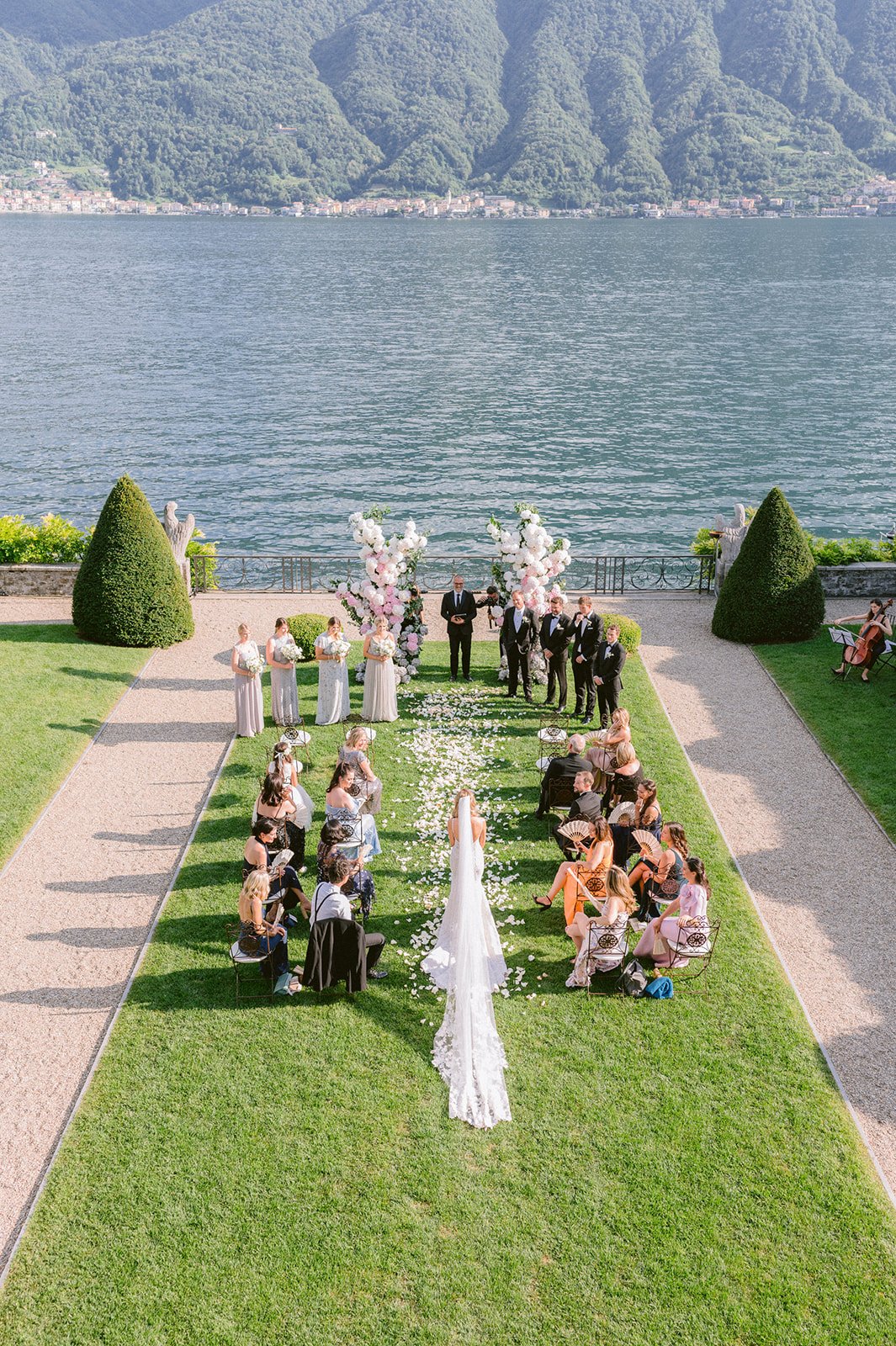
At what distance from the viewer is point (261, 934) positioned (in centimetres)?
1259

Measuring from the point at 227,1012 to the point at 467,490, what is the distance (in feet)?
127

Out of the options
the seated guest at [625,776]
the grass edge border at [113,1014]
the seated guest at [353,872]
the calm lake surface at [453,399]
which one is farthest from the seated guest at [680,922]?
the calm lake surface at [453,399]

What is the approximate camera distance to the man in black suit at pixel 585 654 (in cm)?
1977

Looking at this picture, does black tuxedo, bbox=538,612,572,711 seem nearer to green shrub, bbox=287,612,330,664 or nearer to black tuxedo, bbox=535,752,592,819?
black tuxedo, bbox=535,752,592,819

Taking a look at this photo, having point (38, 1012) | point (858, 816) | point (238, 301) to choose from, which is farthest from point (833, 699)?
point (238, 301)

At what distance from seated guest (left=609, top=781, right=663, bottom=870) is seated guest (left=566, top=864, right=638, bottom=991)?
1.50 meters

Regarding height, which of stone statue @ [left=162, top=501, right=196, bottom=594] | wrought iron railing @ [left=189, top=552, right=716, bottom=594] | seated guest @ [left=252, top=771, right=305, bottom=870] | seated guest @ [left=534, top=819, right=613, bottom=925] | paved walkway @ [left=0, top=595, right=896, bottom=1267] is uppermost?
stone statue @ [left=162, top=501, right=196, bottom=594]

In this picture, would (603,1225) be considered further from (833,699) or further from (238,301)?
(238,301)


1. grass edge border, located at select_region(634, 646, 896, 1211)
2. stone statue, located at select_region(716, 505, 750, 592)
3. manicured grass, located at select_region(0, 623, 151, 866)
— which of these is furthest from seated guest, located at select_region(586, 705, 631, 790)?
stone statue, located at select_region(716, 505, 750, 592)

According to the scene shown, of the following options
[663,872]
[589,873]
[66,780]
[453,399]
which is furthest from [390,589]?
[453,399]

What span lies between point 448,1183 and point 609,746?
7.10 m

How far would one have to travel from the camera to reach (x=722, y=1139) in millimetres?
10695

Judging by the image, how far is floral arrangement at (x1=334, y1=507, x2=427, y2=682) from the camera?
20.5 m

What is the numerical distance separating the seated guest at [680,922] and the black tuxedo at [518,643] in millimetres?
8210
